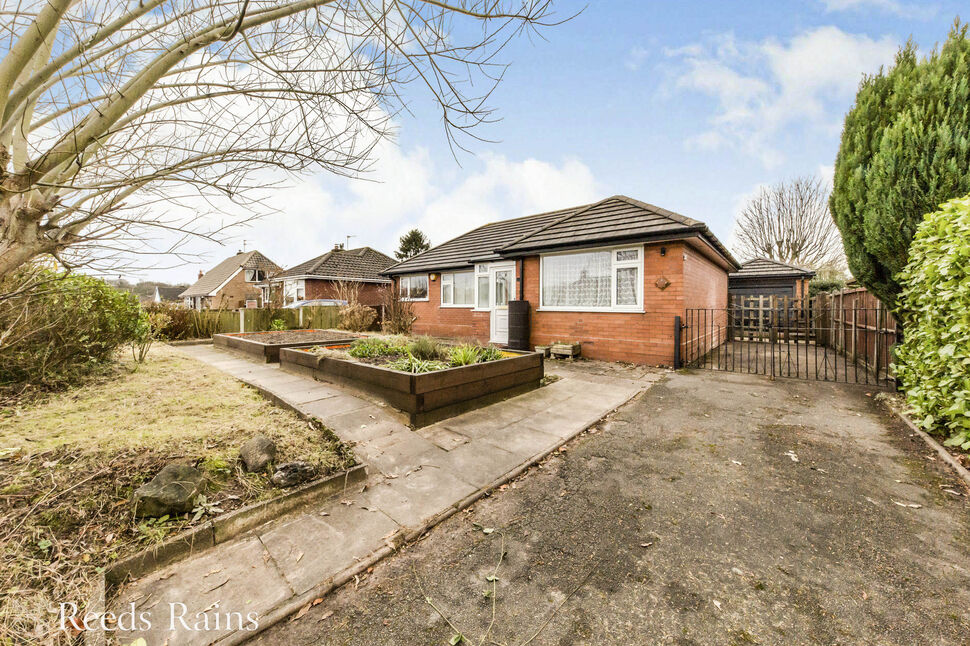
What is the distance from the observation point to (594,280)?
29.9 feet

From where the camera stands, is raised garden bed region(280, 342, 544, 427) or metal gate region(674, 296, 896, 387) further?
metal gate region(674, 296, 896, 387)

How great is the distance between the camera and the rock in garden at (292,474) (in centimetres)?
274

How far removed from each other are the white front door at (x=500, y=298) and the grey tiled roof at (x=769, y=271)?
35.0 ft

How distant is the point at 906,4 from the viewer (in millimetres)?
6141

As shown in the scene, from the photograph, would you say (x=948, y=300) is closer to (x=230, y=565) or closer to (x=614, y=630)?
(x=614, y=630)

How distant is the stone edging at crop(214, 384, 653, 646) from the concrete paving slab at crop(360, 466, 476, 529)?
64mm

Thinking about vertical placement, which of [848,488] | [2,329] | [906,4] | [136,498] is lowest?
[848,488]

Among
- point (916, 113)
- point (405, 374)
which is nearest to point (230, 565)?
point (405, 374)

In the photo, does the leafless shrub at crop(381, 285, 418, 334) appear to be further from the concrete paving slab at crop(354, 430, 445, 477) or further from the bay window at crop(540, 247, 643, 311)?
the concrete paving slab at crop(354, 430, 445, 477)

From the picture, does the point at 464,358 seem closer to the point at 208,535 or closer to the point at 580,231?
the point at 208,535

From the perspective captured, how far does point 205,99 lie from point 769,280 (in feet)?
65.3

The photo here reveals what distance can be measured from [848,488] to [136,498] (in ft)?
17.9

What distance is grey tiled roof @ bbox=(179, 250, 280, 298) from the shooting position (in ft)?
112

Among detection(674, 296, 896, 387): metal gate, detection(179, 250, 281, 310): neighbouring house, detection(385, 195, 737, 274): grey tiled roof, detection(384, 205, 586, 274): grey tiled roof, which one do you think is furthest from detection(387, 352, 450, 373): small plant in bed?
detection(179, 250, 281, 310): neighbouring house
